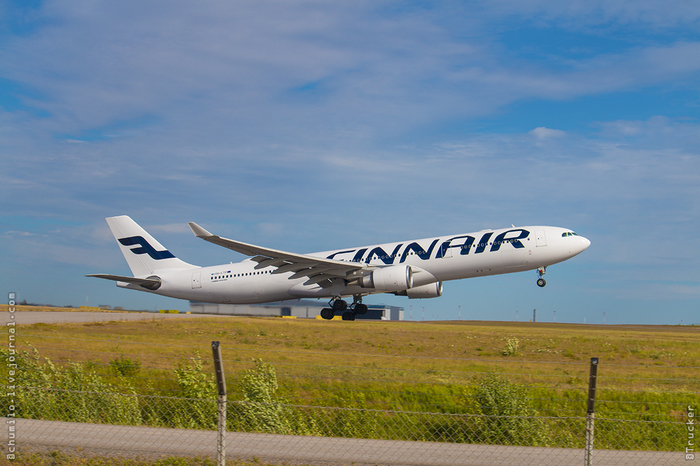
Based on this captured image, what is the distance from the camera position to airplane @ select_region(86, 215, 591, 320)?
31.1 metres

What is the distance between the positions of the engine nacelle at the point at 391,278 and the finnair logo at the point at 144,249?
1604 cm

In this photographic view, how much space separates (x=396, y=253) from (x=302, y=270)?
548cm

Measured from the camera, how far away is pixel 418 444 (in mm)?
9273

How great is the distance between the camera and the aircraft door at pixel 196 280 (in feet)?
123


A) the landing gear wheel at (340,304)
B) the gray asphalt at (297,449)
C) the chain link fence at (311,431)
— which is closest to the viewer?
the gray asphalt at (297,449)

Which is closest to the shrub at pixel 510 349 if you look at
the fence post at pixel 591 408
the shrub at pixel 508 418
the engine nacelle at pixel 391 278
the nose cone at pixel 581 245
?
the engine nacelle at pixel 391 278

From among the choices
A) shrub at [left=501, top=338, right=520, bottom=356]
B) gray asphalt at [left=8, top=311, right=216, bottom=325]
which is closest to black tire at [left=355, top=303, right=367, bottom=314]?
shrub at [left=501, top=338, right=520, bottom=356]

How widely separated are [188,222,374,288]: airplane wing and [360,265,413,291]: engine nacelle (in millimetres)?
744

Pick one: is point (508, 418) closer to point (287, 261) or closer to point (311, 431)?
point (311, 431)

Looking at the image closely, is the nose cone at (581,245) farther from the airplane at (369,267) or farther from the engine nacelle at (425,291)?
the engine nacelle at (425,291)

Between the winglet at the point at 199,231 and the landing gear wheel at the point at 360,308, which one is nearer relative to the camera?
the winglet at the point at 199,231

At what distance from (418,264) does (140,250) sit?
20.6 metres

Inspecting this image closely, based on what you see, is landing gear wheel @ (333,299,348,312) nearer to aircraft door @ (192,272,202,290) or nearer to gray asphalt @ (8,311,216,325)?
aircraft door @ (192,272,202,290)

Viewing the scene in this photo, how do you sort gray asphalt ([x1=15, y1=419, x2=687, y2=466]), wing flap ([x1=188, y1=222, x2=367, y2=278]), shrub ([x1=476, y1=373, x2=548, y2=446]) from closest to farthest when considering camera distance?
1. gray asphalt ([x1=15, y1=419, x2=687, y2=466])
2. shrub ([x1=476, y1=373, x2=548, y2=446])
3. wing flap ([x1=188, y1=222, x2=367, y2=278])
